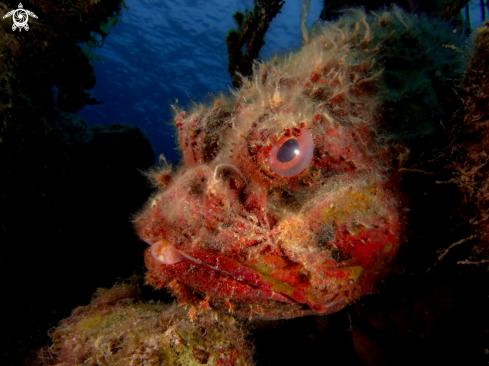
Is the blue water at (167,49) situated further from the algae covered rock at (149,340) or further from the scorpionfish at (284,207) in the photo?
the scorpionfish at (284,207)

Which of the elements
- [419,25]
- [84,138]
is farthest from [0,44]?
[419,25]

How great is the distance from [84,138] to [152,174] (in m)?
6.80

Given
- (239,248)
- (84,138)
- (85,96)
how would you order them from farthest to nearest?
(85,96) → (84,138) → (239,248)

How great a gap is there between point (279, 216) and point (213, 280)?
2.67 ft

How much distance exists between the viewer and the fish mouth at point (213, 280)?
2104mm

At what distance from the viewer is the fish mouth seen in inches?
82.8

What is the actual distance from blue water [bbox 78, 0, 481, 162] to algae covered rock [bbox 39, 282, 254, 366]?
29.0 metres

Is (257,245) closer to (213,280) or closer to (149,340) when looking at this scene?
(213,280)

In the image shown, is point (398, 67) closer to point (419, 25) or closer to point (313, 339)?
point (419, 25)

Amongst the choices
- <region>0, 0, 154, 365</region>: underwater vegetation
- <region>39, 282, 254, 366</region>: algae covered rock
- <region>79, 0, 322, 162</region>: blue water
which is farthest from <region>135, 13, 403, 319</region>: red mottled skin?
<region>79, 0, 322, 162</region>: blue water

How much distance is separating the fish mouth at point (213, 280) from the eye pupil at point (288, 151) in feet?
3.31

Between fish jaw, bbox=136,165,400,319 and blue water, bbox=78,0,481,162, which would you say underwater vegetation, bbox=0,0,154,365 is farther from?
blue water, bbox=78,0,481,162

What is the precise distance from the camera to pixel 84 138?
8.03 metres

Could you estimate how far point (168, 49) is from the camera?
44781mm
